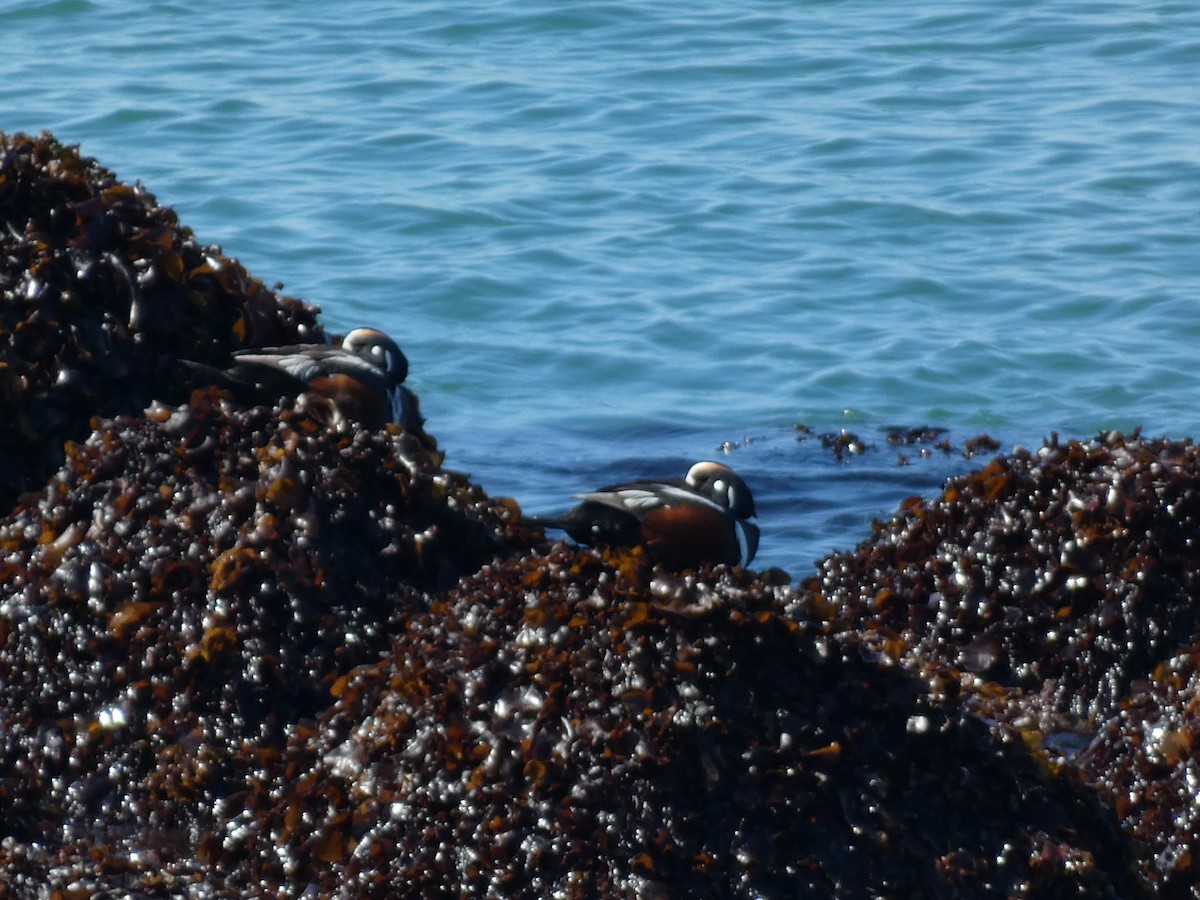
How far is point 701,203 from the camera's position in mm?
12273

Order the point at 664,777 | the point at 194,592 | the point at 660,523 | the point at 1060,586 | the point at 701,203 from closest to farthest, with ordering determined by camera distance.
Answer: the point at 664,777 → the point at 194,592 → the point at 660,523 → the point at 1060,586 → the point at 701,203

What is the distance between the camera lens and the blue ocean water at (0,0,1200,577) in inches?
368

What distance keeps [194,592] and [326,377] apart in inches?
36.5

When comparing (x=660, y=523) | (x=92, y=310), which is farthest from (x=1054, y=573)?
(x=92, y=310)

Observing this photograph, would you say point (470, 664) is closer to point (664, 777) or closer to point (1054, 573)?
point (664, 777)

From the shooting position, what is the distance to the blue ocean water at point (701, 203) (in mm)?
9352

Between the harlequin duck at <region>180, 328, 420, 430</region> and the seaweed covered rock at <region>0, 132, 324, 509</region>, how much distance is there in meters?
0.17

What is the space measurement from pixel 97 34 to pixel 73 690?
14.0 meters

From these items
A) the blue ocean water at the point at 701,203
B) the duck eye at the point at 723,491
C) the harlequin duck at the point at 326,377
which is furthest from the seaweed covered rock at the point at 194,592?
the blue ocean water at the point at 701,203

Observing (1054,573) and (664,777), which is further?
(1054,573)

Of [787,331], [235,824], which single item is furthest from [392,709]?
[787,331]

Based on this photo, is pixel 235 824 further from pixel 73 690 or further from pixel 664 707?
pixel 664 707

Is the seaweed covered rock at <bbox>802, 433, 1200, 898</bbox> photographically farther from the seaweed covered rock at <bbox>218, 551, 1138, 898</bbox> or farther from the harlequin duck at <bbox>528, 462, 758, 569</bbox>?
the seaweed covered rock at <bbox>218, 551, 1138, 898</bbox>

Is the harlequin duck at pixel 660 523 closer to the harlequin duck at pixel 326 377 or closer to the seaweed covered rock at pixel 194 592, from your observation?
the seaweed covered rock at pixel 194 592
